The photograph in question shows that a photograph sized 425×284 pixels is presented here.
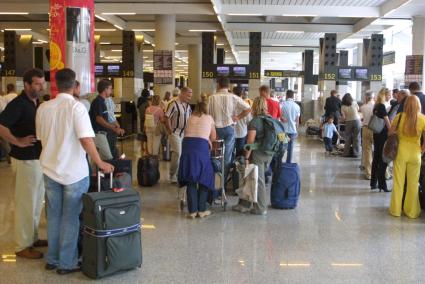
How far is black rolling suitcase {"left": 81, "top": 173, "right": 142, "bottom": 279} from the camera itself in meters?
3.80

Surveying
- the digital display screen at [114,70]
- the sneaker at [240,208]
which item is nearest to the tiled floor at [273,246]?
the sneaker at [240,208]

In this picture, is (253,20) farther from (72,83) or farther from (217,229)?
(72,83)

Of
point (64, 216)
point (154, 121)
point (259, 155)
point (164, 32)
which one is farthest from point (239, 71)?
point (64, 216)

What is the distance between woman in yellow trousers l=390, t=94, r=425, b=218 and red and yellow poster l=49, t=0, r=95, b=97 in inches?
152

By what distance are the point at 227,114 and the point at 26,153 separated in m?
3.35

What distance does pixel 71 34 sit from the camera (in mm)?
5859

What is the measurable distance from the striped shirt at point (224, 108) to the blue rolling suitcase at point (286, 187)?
1.09 m

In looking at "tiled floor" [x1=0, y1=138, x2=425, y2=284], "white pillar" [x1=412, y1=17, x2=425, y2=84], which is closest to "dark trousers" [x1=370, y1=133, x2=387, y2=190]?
"tiled floor" [x1=0, y1=138, x2=425, y2=284]

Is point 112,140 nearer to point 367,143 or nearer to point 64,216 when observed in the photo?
point 64,216

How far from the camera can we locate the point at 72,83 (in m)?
3.93

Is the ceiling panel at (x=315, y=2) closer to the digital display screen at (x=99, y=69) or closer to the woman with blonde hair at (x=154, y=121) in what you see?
the digital display screen at (x=99, y=69)

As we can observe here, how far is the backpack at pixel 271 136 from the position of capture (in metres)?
6.05

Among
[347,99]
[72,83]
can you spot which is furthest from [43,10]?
[72,83]

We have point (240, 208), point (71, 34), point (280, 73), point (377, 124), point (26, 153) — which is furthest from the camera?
point (280, 73)
